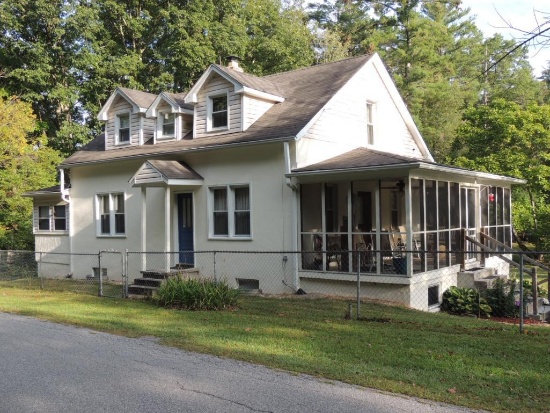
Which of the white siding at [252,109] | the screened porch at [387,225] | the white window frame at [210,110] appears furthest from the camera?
the white window frame at [210,110]

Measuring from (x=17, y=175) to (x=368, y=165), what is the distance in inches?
685

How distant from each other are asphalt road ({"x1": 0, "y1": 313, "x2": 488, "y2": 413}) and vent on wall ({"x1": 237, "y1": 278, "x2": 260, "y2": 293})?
22.2ft

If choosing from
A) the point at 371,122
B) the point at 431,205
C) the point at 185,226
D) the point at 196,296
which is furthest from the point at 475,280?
the point at 185,226

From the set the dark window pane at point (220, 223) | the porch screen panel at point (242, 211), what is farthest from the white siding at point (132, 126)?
the porch screen panel at point (242, 211)

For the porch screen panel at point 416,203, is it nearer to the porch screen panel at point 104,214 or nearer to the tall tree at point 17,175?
the porch screen panel at point 104,214

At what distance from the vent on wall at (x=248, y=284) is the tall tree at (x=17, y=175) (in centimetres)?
1342

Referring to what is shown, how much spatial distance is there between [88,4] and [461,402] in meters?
30.6

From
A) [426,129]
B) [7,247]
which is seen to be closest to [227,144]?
[7,247]

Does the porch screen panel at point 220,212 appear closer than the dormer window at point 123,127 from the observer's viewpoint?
Yes

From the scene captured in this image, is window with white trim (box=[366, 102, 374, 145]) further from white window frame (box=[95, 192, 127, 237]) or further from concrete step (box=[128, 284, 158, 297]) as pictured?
white window frame (box=[95, 192, 127, 237])

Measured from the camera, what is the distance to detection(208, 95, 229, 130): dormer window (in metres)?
16.0

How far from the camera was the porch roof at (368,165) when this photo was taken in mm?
11445

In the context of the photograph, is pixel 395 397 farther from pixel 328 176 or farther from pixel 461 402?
pixel 328 176

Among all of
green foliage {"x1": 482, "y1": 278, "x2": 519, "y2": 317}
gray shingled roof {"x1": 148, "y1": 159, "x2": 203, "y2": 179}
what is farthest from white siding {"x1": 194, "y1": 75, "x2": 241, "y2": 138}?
green foliage {"x1": 482, "y1": 278, "x2": 519, "y2": 317}
